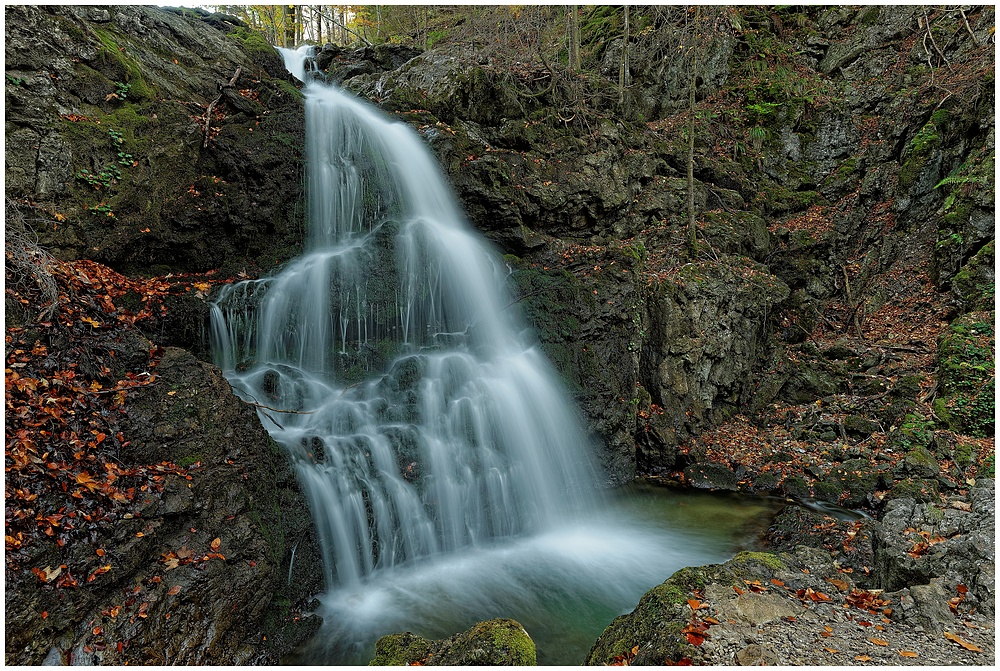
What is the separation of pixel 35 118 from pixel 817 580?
10806 millimetres

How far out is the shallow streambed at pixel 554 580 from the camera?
15.8 ft

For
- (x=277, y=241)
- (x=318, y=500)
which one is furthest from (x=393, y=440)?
(x=277, y=241)

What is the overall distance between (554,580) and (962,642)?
371 centimetres

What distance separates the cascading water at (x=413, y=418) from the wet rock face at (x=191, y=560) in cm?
46

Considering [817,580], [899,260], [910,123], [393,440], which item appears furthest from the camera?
[910,123]

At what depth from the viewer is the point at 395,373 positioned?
283 inches

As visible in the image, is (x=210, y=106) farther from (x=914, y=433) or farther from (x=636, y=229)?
(x=914, y=433)

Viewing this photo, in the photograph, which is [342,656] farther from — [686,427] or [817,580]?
[686,427]

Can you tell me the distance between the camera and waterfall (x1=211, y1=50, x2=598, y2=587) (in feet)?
19.6

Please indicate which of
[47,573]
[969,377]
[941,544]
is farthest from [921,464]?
[47,573]

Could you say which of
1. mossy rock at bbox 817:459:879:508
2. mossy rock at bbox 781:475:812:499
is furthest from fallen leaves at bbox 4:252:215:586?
mossy rock at bbox 817:459:879:508

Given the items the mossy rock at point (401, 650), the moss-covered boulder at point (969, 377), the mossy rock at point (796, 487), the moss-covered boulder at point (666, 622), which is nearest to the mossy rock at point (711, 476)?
the mossy rock at point (796, 487)

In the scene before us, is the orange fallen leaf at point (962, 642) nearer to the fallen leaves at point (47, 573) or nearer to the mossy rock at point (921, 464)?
the mossy rock at point (921, 464)

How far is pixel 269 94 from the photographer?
9.75 metres
